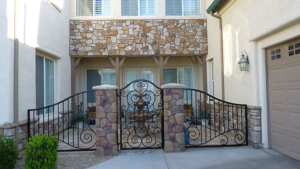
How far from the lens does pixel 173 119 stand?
15.3 feet

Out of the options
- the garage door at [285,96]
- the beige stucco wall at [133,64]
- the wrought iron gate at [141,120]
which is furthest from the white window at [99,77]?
the garage door at [285,96]

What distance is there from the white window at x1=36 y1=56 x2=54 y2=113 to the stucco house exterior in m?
0.03

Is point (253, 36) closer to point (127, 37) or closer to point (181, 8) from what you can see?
point (181, 8)

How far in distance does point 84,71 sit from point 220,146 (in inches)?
276

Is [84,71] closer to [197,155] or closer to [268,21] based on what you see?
[197,155]

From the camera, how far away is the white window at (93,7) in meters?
8.37

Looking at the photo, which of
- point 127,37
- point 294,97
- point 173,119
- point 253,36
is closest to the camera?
point 294,97

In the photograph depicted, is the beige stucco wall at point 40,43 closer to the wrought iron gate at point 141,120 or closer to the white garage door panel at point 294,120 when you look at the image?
the wrought iron gate at point 141,120

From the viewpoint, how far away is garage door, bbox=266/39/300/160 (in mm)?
3916

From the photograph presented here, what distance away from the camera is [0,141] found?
3721 mm

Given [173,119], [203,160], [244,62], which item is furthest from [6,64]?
[244,62]

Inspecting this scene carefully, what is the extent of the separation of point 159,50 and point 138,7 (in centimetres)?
195

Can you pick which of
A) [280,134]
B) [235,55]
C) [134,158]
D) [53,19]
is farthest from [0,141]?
[235,55]

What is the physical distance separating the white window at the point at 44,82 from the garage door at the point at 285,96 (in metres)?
6.04
